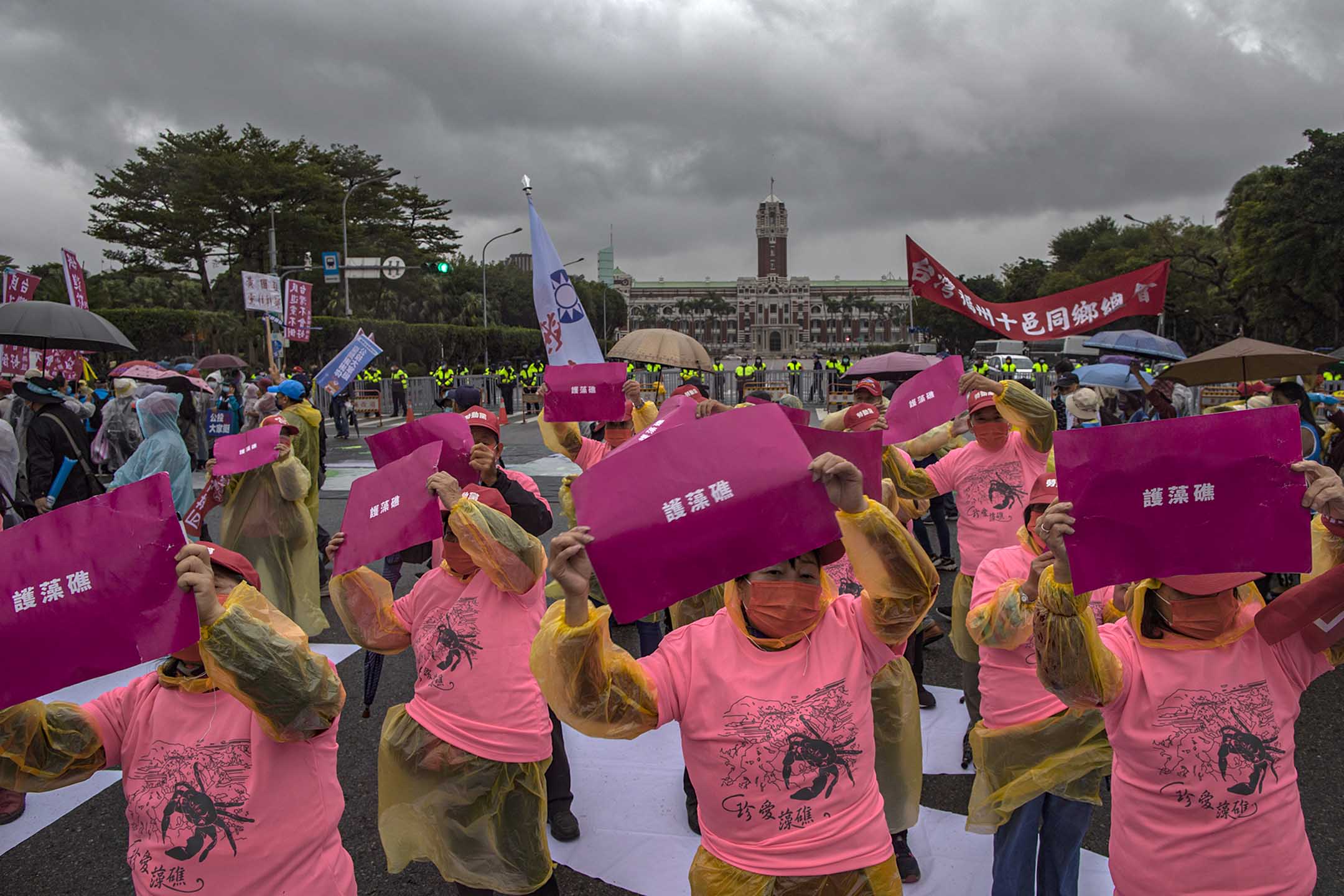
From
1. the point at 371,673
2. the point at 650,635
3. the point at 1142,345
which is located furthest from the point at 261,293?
the point at 371,673

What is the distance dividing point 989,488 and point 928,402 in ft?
2.77

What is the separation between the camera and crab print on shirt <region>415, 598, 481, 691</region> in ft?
9.36

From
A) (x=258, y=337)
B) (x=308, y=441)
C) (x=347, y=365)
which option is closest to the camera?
(x=308, y=441)

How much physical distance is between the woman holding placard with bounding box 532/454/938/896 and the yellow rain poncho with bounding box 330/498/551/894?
0.88 meters

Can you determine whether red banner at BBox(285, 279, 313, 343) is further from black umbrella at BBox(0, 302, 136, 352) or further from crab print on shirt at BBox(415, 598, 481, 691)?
crab print on shirt at BBox(415, 598, 481, 691)

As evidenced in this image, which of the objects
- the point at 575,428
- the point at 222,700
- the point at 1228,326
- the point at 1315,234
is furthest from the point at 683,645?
the point at 1228,326

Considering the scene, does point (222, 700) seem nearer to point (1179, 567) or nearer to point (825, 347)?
point (1179, 567)

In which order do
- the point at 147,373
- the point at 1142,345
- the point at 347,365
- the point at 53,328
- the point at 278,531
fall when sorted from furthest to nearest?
1. the point at 347,365
2. the point at 1142,345
3. the point at 147,373
4. the point at 53,328
5. the point at 278,531

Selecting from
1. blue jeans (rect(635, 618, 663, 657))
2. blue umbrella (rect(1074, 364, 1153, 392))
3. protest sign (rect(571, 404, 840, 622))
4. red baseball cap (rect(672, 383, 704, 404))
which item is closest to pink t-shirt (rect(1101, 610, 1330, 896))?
protest sign (rect(571, 404, 840, 622))

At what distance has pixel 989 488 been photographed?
4.18 m

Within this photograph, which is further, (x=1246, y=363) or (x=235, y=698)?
(x=1246, y=363)

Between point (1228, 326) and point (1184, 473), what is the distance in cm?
4867

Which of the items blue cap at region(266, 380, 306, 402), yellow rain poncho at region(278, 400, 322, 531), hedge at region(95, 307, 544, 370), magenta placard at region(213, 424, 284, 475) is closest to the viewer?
magenta placard at region(213, 424, 284, 475)

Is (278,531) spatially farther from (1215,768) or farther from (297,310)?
(297,310)
